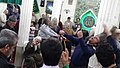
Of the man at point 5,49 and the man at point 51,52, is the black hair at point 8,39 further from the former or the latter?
the man at point 51,52

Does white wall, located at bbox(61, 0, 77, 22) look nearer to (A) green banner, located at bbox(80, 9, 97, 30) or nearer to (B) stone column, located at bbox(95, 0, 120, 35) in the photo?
(A) green banner, located at bbox(80, 9, 97, 30)

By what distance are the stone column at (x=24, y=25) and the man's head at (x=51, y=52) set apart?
175 inches

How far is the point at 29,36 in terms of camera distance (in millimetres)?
7125

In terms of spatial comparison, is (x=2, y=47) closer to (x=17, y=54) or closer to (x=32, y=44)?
(x=32, y=44)

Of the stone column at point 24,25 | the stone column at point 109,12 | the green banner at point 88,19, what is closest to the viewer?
the stone column at point 109,12

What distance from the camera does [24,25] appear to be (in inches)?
268

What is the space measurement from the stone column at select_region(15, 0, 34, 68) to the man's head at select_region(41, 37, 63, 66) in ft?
14.6

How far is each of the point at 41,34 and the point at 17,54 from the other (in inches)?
31.8

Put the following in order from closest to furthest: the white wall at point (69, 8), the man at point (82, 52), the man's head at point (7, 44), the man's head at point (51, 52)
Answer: the man's head at point (51, 52), the man's head at point (7, 44), the man at point (82, 52), the white wall at point (69, 8)

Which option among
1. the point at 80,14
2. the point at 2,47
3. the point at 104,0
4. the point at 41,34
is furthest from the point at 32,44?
the point at 80,14

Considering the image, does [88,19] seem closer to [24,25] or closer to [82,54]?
[24,25]

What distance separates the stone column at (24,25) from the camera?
6723 mm

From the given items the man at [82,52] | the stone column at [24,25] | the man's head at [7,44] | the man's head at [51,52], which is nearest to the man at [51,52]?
the man's head at [51,52]

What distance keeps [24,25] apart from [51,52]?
4.57 metres
